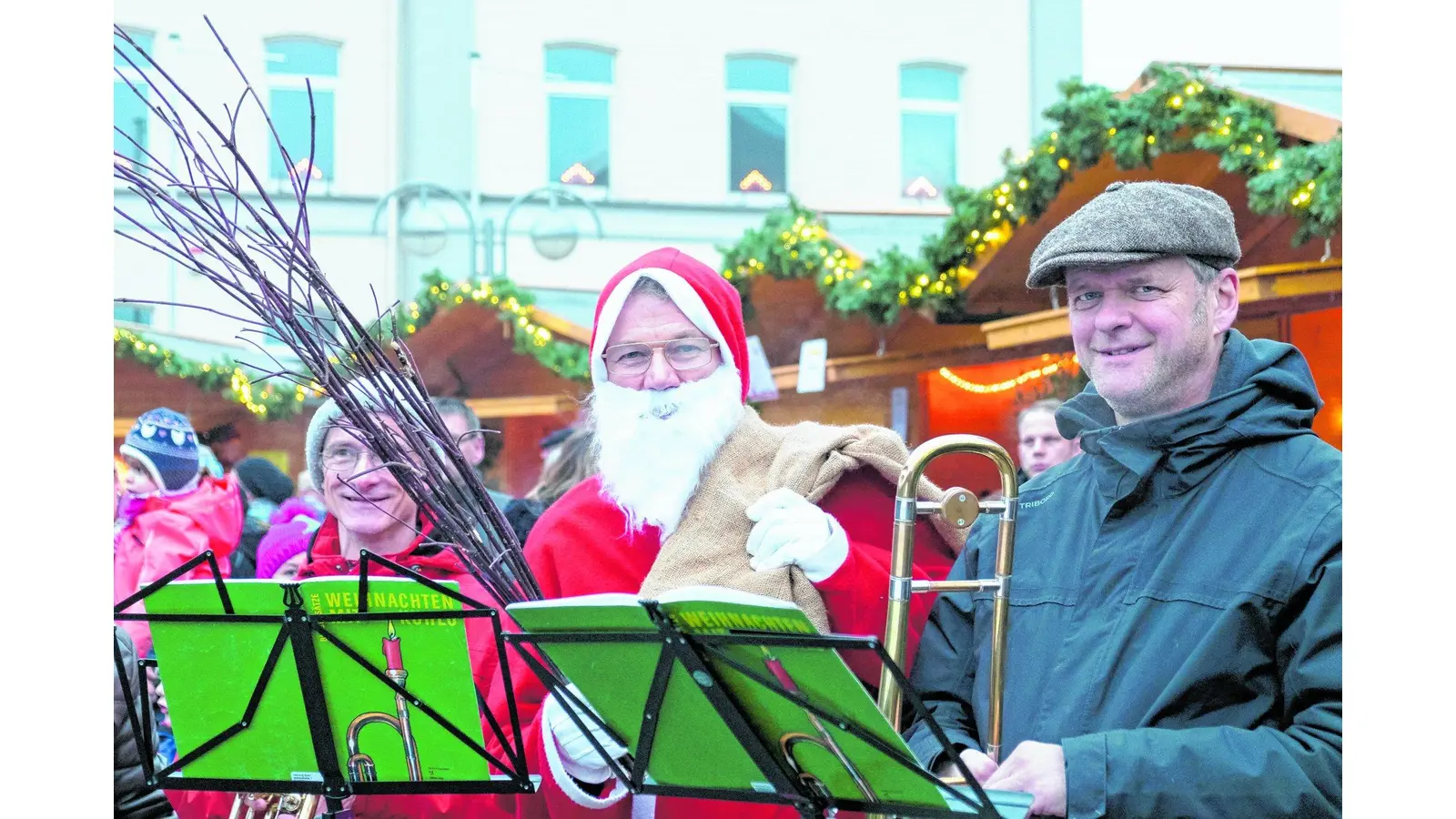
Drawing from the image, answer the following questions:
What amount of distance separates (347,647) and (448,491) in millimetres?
523

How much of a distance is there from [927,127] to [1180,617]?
1212 centimetres

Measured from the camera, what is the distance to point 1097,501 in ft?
7.70

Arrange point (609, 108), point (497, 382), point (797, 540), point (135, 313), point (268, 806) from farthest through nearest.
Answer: point (609, 108)
point (135, 313)
point (497, 382)
point (268, 806)
point (797, 540)

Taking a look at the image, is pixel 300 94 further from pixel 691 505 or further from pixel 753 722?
pixel 753 722

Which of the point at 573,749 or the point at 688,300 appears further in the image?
the point at 688,300

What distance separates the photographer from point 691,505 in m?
2.81

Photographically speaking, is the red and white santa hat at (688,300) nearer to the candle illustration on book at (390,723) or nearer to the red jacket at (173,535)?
the candle illustration on book at (390,723)

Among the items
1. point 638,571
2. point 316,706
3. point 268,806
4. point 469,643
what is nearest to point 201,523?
point 268,806

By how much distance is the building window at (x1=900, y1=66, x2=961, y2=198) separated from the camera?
13.7 metres

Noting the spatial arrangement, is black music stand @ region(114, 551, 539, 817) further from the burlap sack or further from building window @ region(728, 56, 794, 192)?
building window @ region(728, 56, 794, 192)
